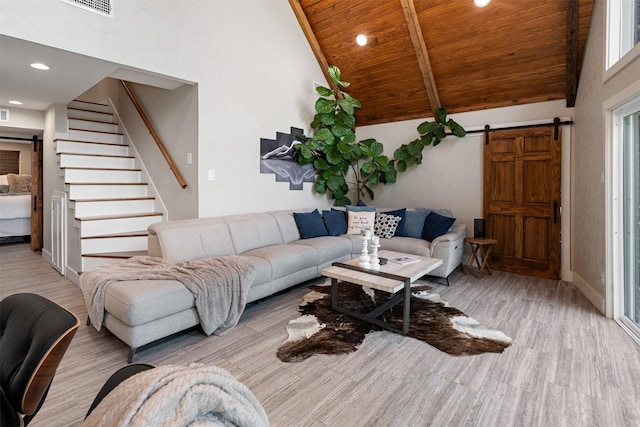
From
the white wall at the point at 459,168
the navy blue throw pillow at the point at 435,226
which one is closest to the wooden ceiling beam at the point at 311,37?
the white wall at the point at 459,168

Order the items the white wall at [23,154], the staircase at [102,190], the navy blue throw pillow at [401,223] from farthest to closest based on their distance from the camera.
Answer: the white wall at [23,154] → the navy blue throw pillow at [401,223] → the staircase at [102,190]

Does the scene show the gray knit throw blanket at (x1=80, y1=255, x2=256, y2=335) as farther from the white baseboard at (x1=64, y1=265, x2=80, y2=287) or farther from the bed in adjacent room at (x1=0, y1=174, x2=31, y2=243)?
the bed in adjacent room at (x1=0, y1=174, x2=31, y2=243)

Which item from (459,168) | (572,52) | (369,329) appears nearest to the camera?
Result: (369,329)

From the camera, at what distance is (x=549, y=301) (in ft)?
11.1

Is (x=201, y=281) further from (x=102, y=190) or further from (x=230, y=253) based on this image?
(x=102, y=190)

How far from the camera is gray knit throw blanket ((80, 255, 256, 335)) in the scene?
2385mm

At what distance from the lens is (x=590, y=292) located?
3.37 meters

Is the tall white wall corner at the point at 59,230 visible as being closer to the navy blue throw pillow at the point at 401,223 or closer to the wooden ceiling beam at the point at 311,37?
the wooden ceiling beam at the point at 311,37

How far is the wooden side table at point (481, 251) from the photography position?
4234 millimetres

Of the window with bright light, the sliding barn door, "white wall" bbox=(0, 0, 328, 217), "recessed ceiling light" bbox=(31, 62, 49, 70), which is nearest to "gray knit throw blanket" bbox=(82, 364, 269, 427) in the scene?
"white wall" bbox=(0, 0, 328, 217)

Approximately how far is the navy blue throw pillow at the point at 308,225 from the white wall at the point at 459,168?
187 centimetres

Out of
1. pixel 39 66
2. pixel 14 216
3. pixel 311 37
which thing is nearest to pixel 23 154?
pixel 14 216

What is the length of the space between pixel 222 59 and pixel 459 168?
372cm

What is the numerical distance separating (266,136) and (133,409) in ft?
13.6
